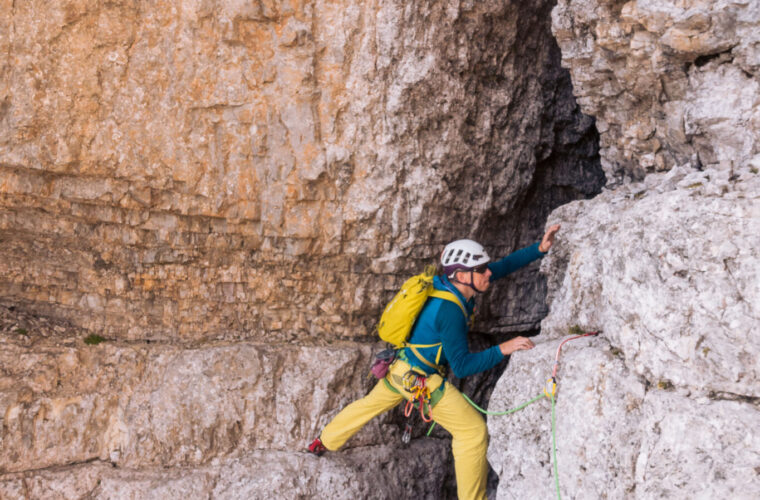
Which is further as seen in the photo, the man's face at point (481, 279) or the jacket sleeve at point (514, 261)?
the jacket sleeve at point (514, 261)

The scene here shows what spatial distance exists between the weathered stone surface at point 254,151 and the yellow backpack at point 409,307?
0.84 meters

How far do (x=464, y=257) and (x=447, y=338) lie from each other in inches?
29.5

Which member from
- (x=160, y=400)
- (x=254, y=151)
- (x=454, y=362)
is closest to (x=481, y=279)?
(x=454, y=362)

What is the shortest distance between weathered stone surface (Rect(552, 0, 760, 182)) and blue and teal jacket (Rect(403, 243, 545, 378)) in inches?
80.0

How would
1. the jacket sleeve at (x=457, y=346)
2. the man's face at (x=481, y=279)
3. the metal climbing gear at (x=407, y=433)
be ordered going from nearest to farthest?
1. the jacket sleeve at (x=457, y=346)
2. the man's face at (x=481, y=279)
3. the metal climbing gear at (x=407, y=433)

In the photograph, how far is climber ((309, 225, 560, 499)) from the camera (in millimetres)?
5648

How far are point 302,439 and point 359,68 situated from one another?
3.80 m

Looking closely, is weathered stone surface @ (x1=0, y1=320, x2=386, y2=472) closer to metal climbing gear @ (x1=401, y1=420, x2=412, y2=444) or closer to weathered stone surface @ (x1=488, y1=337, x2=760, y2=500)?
metal climbing gear @ (x1=401, y1=420, x2=412, y2=444)

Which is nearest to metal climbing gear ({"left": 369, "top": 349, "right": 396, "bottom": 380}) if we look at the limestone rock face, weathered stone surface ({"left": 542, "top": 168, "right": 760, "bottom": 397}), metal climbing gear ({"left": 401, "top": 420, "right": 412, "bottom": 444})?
metal climbing gear ({"left": 401, "top": 420, "right": 412, "bottom": 444})

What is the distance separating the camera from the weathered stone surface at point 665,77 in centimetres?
452

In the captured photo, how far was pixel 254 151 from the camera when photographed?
625cm

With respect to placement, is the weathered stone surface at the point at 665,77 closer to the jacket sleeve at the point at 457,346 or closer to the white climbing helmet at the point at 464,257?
the white climbing helmet at the point at 464,257

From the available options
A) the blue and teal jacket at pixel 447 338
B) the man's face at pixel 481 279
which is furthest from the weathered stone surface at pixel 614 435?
the man's face at pixel 481 279

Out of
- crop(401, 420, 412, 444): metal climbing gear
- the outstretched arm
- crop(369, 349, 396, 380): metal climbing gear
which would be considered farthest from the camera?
crop(401, 420, 412, 444): metal climbing gear
